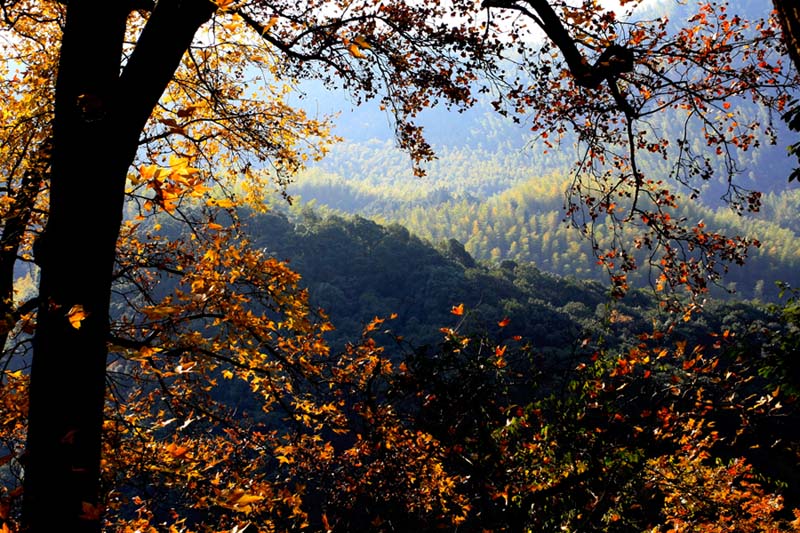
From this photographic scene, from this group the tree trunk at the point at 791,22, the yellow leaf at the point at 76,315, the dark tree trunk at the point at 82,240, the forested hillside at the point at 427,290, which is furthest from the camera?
the forested hillside at the point at 427,290

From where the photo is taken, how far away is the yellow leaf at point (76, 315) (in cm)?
179

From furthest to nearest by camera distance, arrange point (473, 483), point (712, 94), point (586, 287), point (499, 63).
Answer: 1. point (586, 287)
2. point (473, 483)
3. point (499, 63)
4. point (712, 94)

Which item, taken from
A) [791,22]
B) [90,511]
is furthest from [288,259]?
[791,22]

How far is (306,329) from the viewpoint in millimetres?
4652

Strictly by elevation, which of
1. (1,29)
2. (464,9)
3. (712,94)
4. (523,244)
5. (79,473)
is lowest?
(79,473)

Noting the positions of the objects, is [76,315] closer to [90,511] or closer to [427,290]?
[90,511]

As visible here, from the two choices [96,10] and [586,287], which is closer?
[96,10]

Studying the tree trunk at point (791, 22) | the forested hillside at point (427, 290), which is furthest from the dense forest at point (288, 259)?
the forested hillside at point (427, 290)

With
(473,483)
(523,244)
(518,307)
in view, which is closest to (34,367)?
(473,483)

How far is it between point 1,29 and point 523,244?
14207cm

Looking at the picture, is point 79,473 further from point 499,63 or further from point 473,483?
point 499,63

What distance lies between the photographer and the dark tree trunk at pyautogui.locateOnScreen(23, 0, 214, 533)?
1897 millimetres

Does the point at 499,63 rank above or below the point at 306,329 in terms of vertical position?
above

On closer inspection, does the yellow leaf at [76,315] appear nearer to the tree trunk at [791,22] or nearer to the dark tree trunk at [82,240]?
the dark tree trunk at [82,240]
